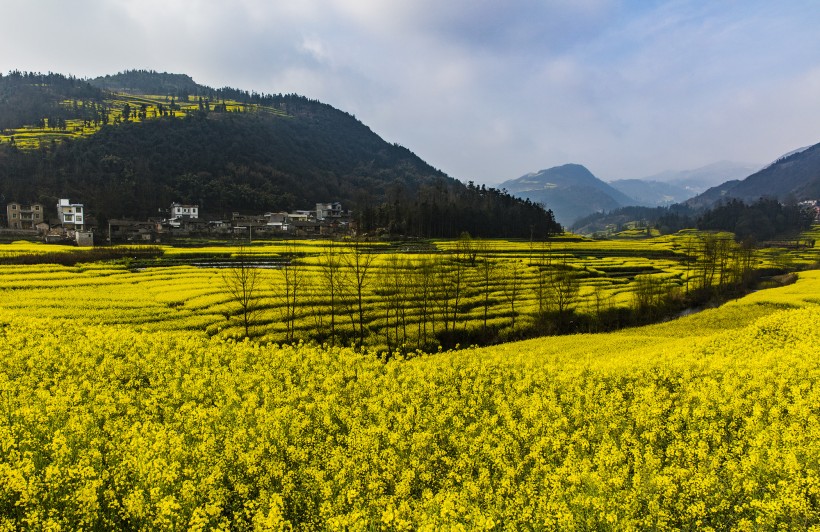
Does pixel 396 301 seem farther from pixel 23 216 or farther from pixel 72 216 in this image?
pixel 23 216

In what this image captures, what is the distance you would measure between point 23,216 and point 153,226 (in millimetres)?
30520

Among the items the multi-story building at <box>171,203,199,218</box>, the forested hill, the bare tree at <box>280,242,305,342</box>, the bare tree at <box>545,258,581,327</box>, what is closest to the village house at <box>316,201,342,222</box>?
the forested hill

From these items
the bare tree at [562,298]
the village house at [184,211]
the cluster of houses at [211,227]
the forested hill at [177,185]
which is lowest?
the bare tree at [562,298]

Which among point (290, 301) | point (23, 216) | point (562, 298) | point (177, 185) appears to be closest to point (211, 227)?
point (23, 216)

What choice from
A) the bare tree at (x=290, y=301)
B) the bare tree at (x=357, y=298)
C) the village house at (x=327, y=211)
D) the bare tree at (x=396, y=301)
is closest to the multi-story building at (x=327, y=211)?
the village house at (x=327, y=211)

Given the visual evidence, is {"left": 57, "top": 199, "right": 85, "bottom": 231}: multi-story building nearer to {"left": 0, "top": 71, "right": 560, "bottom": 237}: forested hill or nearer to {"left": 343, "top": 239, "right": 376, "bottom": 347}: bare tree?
{"left": 0, "top": 71, "right": 560, "bottom": 237}: forested hill

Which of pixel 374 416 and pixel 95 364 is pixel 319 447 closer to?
pixel 374 416

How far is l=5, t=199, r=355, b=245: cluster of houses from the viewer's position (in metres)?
99.0

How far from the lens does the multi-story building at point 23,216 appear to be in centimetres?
10531

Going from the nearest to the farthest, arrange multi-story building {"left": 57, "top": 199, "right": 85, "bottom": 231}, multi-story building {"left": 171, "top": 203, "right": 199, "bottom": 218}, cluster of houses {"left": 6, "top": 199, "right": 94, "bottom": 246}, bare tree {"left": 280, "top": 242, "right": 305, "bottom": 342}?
bare tree {"left": 280, "top": 242, "right": 305, "bottom": 342}, cluster of houses {"left": 6, "top": 199, "right": 94, "bottom": 246}, multi-story building {"left": 57, "top": 199, "right": 85, "bottom": 231}, multi-story building {"left": 171, "top": 203, "right": 199, "bottom": 218}

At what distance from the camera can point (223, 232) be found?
4685 inches

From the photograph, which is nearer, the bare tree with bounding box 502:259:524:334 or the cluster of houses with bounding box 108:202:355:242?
the bare tree with bounding box 502:259:524:334

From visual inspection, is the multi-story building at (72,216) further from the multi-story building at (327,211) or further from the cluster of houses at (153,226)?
the multi-story building at (327,211)

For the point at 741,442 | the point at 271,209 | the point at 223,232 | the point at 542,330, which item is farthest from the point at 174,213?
the point at 741,442
